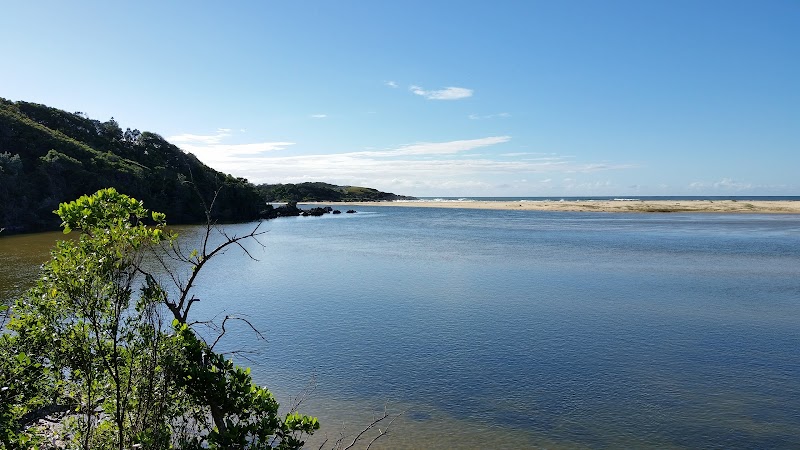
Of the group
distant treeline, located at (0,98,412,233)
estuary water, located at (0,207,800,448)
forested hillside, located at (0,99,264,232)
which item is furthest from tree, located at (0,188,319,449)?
distant treeline, located at (0,98,412,233)

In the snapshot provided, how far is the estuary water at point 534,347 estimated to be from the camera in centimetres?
1392

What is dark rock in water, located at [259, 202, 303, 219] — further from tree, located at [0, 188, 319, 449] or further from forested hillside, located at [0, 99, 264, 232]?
tree, located at [0, 188, 319, 449]

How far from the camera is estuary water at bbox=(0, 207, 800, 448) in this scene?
13922mm

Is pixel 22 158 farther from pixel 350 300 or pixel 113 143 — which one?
pixel 350 300

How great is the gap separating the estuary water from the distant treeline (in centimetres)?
1894

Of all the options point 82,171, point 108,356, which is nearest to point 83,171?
point 82,171

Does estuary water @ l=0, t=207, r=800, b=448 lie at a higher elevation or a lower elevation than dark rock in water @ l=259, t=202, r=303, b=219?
lower

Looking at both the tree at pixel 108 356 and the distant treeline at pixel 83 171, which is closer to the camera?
the tree at pixel 108 356

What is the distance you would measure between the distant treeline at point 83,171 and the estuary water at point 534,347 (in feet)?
62.2

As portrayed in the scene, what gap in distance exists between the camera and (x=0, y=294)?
89.4 ft

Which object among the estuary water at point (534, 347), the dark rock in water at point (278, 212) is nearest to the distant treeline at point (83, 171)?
the dark rock in water at point (278, 212)

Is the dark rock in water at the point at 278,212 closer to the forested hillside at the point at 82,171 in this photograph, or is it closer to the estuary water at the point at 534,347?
the forested hillside at the point at 82,171

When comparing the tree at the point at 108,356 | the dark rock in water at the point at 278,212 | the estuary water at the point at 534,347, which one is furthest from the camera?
the dark rock in water at the point at 278,212

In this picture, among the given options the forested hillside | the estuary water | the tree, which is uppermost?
the forested hillside
